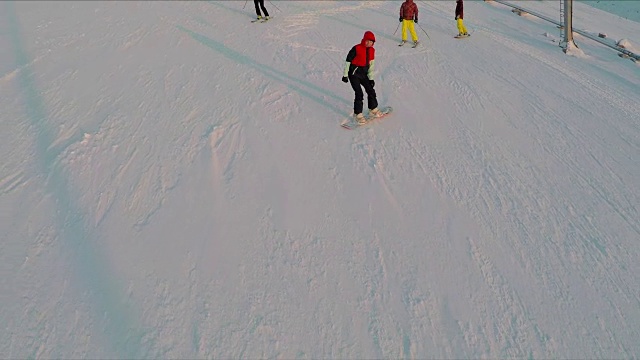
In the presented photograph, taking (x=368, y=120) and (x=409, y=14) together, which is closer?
(x=368, y=120)

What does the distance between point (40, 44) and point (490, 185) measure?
11.6m

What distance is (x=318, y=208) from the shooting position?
478 centimetres

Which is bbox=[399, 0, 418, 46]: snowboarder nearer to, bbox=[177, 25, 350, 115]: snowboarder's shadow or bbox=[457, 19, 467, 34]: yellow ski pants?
bbox=[457, 19, 467, 34]: yellow ski pants

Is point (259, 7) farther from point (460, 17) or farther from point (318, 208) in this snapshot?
point (318, 208)

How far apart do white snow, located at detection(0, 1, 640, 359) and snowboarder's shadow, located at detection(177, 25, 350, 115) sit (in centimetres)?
6

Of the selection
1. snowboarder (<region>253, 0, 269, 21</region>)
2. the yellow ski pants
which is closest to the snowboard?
the yellow ski pants

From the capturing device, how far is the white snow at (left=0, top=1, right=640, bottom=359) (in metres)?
3.58

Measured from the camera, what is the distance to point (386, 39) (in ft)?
32.2

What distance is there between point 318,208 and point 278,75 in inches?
160

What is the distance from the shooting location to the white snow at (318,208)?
11.7ft

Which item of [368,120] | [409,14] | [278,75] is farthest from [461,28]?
[368,120]

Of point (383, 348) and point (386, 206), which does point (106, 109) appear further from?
point (383, 348)

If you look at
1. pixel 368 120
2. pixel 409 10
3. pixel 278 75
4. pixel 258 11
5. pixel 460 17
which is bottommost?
pixel 368 120

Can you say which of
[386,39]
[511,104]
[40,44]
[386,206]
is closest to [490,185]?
[386,206]
